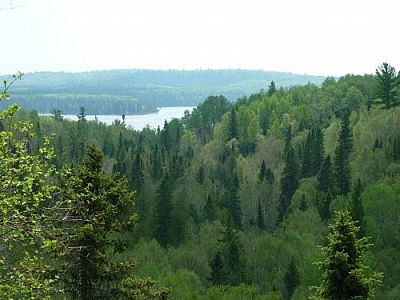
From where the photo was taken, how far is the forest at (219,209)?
30.0 feet

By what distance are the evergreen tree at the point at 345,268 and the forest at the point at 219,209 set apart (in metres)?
0.04

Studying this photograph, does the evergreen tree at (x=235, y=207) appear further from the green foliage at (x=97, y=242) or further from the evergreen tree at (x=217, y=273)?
the green foliage at (x=97, y=242)

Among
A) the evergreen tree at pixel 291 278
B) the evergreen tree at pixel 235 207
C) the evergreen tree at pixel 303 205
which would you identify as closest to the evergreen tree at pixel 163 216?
the evergreen tree at pixel 235 207

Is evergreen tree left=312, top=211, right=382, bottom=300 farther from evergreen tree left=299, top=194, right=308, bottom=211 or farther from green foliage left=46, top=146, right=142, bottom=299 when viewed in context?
evergreen tree left=299, top=194, right=308, bottom=211

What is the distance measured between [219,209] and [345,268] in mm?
54519

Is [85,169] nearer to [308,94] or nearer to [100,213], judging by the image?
[100,213]

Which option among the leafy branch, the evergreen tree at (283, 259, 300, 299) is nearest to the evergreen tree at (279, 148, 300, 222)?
the evergreen tree at (283, 259, 300, 299)

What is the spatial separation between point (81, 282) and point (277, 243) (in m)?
38.4

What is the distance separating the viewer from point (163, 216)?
60.2 meters

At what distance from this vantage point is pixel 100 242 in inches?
513

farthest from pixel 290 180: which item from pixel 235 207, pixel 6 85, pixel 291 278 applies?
pixel 6 85

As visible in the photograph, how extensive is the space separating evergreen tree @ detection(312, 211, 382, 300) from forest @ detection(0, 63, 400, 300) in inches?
1.5

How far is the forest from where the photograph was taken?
9.14 meters

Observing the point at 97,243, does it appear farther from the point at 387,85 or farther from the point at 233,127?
the point at 233,127
